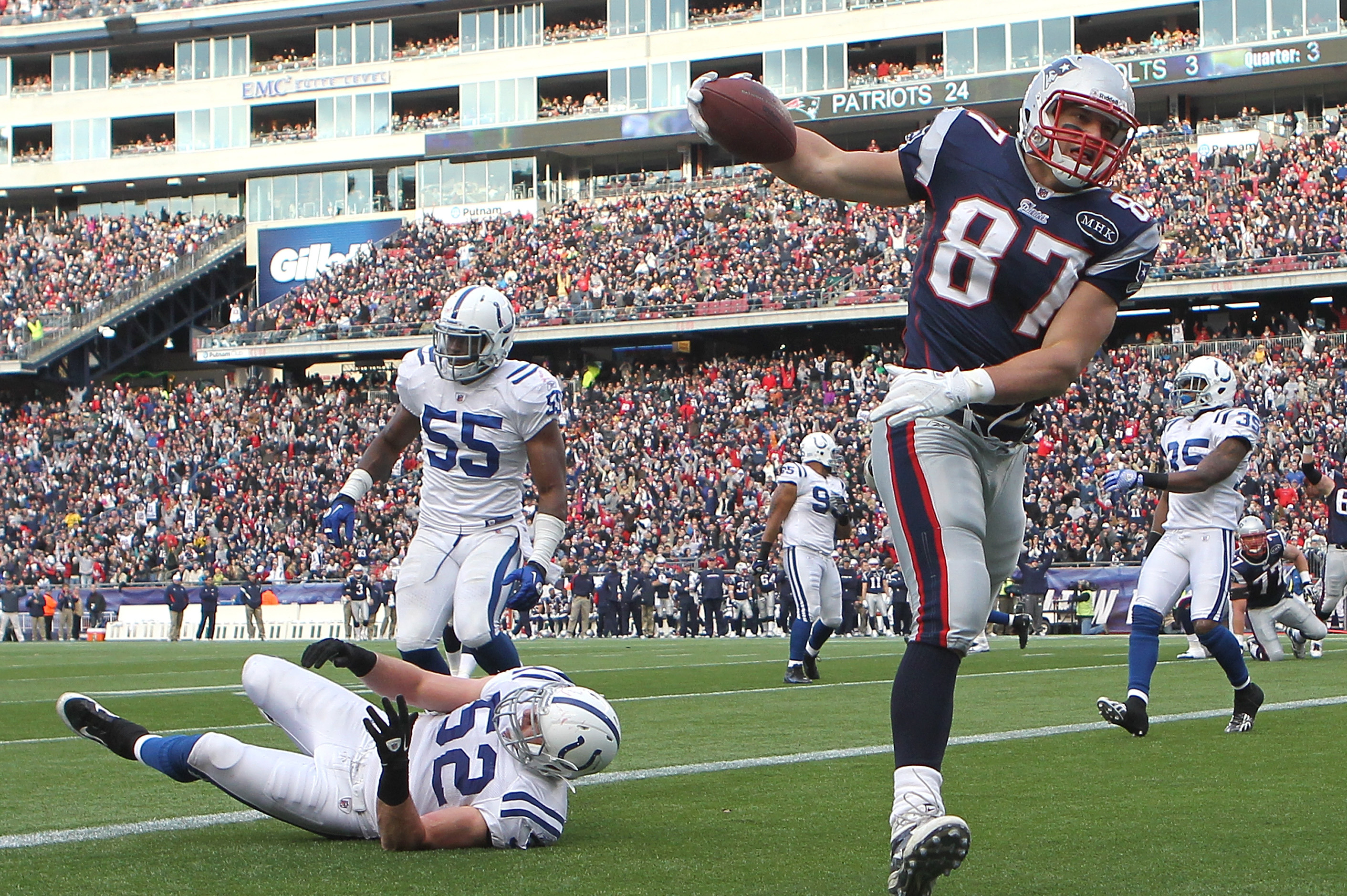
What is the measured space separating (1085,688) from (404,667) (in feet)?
20.9

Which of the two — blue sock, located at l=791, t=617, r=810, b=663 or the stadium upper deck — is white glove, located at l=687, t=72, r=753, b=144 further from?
the stadium upper deck

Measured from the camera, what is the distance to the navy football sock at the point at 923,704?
363 centimetres

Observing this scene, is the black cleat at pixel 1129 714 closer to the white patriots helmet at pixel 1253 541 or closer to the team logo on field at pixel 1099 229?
the team logo on field at pixel 1099 229

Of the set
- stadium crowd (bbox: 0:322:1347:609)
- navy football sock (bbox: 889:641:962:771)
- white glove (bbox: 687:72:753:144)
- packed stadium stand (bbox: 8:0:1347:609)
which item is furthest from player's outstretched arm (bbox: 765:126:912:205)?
stadium crowd (bbox: 0:322:1347:609)

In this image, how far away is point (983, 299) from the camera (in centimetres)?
398

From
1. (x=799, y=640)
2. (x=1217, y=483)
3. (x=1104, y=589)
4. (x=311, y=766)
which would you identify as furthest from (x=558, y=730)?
(x=1104, y=589)

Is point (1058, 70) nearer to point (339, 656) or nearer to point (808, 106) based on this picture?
point (339, 656)

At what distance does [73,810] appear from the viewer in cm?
507

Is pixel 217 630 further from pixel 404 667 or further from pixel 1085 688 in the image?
pixel 404 667

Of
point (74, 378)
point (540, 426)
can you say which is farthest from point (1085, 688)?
point (74, 378)

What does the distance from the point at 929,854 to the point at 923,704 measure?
452 mm

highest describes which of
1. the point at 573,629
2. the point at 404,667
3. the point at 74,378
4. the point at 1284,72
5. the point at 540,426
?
the point at 1284,72

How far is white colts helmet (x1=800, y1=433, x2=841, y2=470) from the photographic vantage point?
12.2 metres

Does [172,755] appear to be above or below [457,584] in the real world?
below
